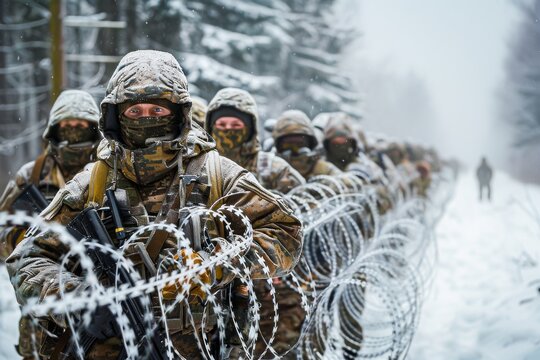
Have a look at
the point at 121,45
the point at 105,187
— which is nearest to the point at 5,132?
the point at 121,45

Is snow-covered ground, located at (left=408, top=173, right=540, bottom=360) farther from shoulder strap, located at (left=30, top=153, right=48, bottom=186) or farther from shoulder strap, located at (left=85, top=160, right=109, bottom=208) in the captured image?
shoulder strap, located at (left=85, top=160, right=109, bottom=208)

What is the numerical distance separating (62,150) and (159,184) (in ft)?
9.15

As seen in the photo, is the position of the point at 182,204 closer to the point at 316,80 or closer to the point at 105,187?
the point at 105,187

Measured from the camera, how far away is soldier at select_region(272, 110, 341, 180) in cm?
779

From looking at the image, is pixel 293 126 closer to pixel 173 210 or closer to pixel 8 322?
pixel 8 322

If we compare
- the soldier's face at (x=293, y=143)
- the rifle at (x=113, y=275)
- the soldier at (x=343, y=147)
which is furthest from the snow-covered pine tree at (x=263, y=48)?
the rifle at (x=113, y=275)

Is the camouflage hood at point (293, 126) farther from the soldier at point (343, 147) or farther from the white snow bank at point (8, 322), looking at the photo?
the white snow bank at point (8, 322)

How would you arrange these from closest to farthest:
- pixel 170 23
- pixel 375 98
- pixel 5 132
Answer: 1. pixel 170 23
2. pixel 5 132
3. pixel 375 98

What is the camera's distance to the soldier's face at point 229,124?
6.02 m

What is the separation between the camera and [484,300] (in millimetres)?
10125

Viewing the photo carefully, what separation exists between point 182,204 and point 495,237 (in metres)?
16.3

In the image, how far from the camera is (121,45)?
1677 centimetres

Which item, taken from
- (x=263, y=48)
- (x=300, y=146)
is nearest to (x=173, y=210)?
(x=300, y=146)

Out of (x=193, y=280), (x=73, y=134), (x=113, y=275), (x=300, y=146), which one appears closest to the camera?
(x=193, y=280)
